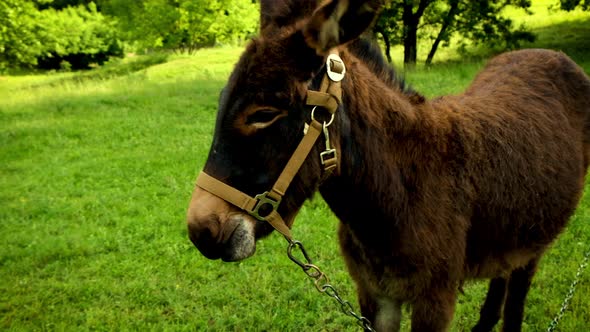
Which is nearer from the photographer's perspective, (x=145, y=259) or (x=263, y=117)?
(x=263, y=117)

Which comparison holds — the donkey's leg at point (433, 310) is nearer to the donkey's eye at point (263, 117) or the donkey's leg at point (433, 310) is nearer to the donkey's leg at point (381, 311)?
the donkey's leg at point (381, 311)

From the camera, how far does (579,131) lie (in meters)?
3.23

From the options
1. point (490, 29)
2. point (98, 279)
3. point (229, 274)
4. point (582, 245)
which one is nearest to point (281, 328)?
point (229, 274)

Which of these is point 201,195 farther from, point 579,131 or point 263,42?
point 579,131

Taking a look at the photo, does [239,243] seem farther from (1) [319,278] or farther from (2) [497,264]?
(2) [497,264]

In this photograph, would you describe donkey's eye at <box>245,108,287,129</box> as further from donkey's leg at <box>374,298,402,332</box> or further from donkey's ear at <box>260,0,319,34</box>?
donkey's leg at <box>374,298,402,332</box>

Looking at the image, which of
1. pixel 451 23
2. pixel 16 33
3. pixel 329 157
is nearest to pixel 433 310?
pixel 329 157

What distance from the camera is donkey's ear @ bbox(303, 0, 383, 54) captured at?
1.70 metres

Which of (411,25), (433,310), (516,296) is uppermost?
(433,310)

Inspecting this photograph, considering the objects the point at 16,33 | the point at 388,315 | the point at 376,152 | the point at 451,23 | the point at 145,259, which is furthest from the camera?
the point at 16,33

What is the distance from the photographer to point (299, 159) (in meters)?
1.85

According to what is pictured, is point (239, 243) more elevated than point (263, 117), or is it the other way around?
point (263, 117)

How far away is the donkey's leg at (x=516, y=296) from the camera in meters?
3.44

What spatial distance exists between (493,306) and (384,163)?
2.24 metres
